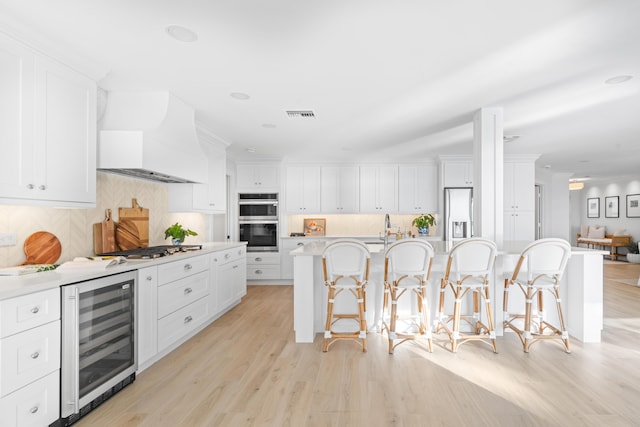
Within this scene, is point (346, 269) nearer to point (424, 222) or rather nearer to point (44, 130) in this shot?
point (44, 130)

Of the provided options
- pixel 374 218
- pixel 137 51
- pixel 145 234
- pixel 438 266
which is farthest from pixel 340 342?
pixel 374 218

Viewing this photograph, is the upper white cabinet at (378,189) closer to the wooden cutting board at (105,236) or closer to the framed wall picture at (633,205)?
the wooden cutting board at (105,236)

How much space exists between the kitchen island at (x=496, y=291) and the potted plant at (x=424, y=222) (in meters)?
2.30

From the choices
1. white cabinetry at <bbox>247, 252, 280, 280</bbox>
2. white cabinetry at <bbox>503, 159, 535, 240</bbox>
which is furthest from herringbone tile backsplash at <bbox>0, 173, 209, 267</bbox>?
white cabinetry at <bbox>503, 159, 535, 240</bbox>

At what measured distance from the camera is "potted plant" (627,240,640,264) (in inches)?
367

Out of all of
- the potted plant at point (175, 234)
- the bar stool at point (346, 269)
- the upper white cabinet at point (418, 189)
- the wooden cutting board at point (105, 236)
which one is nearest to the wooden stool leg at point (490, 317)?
the bar stool at point (346, 269)

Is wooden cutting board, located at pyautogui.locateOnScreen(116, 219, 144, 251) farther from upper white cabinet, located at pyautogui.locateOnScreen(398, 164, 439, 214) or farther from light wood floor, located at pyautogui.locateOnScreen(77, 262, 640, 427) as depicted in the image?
upper white cabinet, located at pyautogui.locateOnScreen(398, 164, 439, 214)

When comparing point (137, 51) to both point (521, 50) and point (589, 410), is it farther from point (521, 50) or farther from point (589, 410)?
point (589, 410)

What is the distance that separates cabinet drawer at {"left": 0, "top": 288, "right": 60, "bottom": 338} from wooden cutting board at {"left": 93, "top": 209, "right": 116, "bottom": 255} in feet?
4.19

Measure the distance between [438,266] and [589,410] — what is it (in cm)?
171

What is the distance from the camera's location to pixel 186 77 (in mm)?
2990

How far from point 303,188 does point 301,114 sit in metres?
3.03

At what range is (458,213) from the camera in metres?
6.59

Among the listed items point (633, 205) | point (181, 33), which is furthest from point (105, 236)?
point (633, 205)
